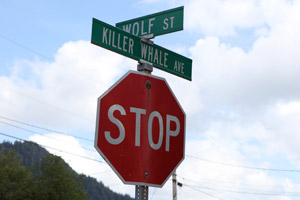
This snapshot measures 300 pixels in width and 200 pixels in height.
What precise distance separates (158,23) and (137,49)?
1.78ft

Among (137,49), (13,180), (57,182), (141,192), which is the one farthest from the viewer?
(57,182)

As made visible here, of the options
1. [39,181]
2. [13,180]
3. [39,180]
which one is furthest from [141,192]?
[39,180]

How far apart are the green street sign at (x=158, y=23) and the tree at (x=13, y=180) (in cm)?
5755

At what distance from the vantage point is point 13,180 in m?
62.0

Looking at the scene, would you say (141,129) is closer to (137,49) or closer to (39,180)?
(137,49)

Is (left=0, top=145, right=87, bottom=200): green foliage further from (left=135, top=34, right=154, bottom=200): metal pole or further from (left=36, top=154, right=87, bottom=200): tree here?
(left=135, top=34, right=154, bottom=200): metal pole

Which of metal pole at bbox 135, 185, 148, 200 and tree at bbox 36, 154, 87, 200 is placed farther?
tree at bbox 36, 154, 87, 200

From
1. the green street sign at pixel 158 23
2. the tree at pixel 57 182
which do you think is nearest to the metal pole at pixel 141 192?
the green street sign at pixel 158 23

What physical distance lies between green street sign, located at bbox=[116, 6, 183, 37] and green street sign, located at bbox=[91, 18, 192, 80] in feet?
0.75

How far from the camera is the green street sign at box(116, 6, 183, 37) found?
572cm

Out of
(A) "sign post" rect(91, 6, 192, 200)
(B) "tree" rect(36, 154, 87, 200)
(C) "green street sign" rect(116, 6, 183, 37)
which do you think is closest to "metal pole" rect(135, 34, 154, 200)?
(A) "sign post" rect(91, 6, 192, 200)

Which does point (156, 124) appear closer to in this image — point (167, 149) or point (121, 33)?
point (167, 149)

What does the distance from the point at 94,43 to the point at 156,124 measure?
3.43ft

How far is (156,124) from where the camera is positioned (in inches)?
189
